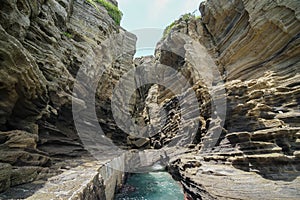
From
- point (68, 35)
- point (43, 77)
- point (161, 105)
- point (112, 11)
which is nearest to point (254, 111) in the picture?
point (43, 77)

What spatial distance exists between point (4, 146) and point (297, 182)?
34.2 ft

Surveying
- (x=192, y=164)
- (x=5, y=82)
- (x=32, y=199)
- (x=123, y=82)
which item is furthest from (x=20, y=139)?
(x=123, y=82)

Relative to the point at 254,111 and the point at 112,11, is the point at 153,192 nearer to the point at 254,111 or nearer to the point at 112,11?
the point at 254,111

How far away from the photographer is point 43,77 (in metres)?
8.41

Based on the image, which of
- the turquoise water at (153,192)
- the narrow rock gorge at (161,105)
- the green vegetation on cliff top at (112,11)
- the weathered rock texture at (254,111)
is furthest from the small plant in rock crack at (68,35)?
the weathered rock texture at (254,111)

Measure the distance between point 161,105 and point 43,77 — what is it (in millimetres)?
18646

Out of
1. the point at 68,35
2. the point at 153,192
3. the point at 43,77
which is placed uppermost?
the point at 68,35

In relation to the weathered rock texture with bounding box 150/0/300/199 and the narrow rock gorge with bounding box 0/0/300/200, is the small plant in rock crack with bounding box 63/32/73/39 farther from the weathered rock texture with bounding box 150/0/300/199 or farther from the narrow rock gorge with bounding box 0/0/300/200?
the weathered rock texture with bounding box 150/0/300/199

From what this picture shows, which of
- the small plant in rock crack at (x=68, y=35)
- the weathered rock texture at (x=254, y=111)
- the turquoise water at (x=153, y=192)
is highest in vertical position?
the small plant in rock crack at (x=68, y=35)

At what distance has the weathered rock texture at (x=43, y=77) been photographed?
5.66m

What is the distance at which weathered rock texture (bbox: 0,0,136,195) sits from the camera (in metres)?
5.66

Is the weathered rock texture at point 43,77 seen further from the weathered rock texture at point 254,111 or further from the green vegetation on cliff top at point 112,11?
the weathered rock texture at point 254,111

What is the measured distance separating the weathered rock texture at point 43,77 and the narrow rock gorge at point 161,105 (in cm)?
5

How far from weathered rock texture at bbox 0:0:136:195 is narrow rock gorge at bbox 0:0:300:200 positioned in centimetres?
5
